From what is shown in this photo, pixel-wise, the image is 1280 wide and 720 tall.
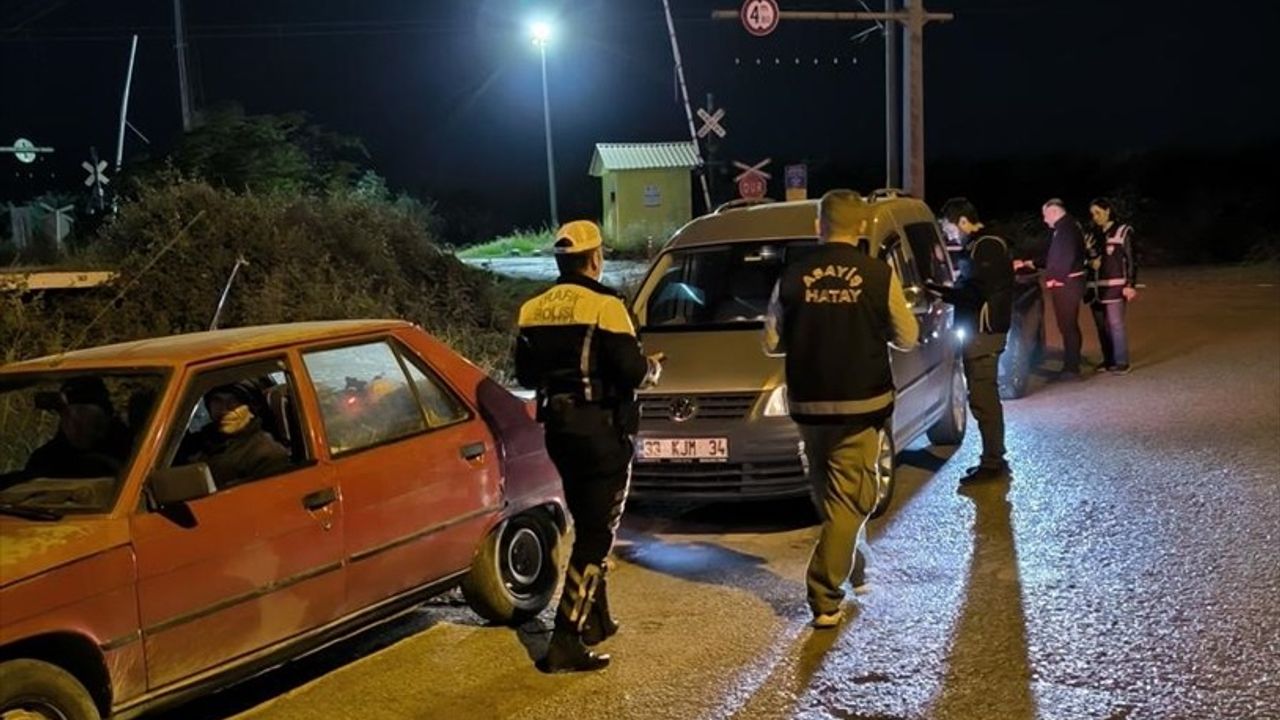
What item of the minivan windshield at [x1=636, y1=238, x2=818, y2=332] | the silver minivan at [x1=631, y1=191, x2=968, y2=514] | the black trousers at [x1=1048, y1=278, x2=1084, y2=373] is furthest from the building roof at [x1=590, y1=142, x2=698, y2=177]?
the minivan windshield at [x1=636, y1=238, x2=818, y2=332]

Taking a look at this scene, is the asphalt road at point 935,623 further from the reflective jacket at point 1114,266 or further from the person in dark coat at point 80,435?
the reflective jacket at point 1114,266

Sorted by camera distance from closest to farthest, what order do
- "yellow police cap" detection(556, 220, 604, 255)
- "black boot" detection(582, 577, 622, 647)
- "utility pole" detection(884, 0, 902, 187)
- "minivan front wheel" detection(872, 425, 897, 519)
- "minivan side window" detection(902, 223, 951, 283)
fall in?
1. "yellow police cap" detection(556, 220, 604, 255)
2. "black boot" detection(582, 577, 622, 647)
3. "minivan front wheel" detection(872, 425, 897, 519)
4. "minivan side window" detection(902, 223, 951, 283)
5. "utility pole" detection(884, 0, 902, 187)

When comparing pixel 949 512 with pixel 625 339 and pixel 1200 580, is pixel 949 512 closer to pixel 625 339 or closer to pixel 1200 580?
pixel 1200 580

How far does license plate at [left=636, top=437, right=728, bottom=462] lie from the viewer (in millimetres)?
6930

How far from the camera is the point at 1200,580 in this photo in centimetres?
576

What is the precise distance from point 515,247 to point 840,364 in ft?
103

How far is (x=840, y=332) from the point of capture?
5.29m

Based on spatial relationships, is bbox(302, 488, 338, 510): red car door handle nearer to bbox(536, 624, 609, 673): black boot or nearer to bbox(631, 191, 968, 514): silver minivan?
bbox(536, 624, 609, 673): black boot

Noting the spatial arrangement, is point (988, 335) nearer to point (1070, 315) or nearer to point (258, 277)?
point (1070, 315)

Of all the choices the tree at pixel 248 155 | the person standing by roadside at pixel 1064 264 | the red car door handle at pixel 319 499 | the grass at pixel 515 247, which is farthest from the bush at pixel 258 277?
the grass at pixel 515 247

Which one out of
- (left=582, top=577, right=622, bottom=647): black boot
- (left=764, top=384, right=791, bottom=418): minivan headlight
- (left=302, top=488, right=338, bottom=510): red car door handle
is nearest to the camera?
(left=302, top=488, right=338, bottom=510): red car door handle

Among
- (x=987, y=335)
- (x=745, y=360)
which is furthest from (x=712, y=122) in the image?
(x=745, y=360)

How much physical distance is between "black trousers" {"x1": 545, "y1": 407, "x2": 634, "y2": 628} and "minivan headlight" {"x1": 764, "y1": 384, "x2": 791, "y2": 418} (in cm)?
207

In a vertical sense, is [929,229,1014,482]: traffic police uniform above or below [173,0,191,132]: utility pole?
below
